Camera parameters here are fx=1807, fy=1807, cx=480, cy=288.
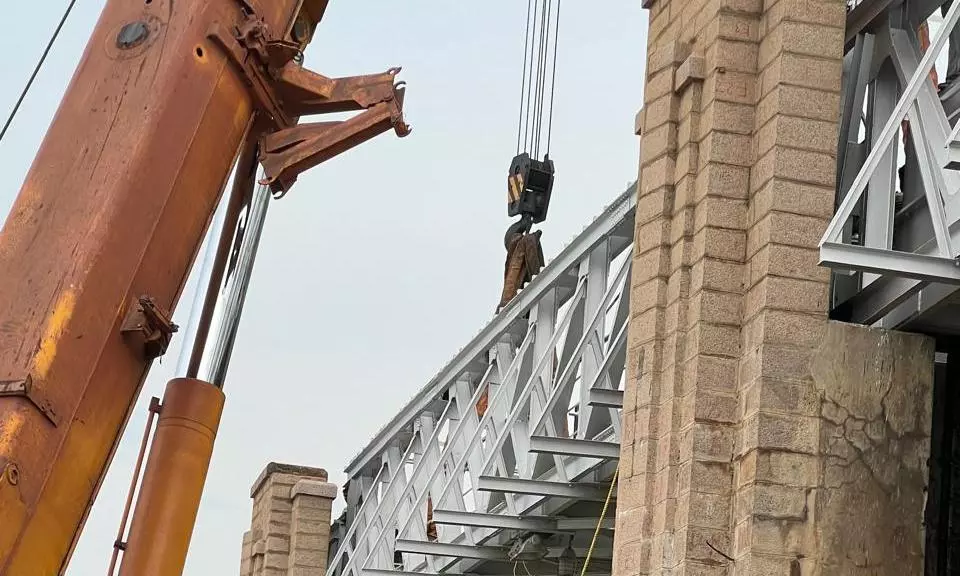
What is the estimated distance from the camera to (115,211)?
8297 mm

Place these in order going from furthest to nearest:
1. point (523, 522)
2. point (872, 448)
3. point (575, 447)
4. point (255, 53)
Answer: point (523, 522), point (575, 447), point (872, 448), point (255, 53)

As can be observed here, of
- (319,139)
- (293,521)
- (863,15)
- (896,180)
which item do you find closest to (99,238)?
(319,139)

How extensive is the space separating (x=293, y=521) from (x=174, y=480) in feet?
48.2

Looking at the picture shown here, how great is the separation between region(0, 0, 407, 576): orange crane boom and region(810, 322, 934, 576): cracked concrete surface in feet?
9.20

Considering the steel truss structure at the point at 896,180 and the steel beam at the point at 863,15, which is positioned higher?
the steel beam at the point at 863,15

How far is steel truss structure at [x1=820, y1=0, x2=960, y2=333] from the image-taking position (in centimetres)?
868

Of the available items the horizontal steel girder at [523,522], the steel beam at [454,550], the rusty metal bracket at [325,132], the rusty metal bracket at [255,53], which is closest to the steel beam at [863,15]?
the rusty metal bracket at [325,132]

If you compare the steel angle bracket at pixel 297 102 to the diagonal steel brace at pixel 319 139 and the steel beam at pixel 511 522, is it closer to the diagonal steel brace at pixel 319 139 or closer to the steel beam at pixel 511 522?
the diagonal steel brace at pixel 319 139

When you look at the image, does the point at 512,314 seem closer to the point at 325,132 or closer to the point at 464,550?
the point at 464,550

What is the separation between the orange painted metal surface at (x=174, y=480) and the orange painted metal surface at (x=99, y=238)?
0.77 feet

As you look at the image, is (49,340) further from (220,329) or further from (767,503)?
(767,503)

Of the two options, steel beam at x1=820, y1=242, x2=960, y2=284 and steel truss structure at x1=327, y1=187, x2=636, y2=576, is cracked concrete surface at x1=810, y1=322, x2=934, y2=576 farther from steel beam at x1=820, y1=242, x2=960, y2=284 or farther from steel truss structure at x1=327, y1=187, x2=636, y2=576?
steel truss structure at x1=327, y1=187, x2=636, y2=576

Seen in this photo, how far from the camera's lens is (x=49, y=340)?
794 cm

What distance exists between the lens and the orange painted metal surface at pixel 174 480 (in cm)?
846
